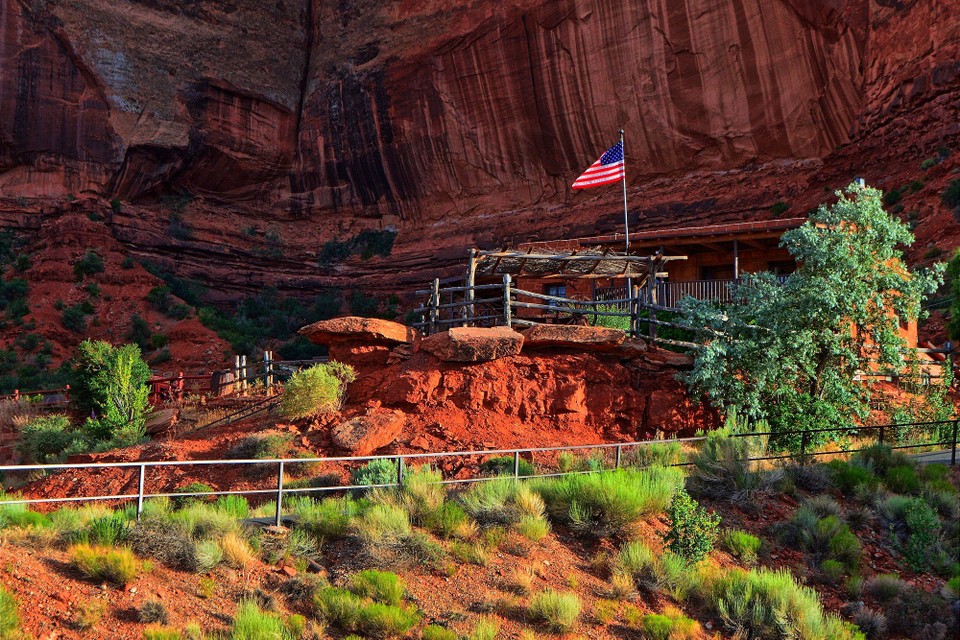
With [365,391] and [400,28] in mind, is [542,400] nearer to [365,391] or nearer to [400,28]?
[365,391]

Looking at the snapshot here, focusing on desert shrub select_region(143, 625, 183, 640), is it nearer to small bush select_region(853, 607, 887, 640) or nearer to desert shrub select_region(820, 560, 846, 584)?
small bush select_region(853, 607, 887, 640)

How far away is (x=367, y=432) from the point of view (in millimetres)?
13203

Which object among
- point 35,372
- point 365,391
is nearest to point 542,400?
point 365,391

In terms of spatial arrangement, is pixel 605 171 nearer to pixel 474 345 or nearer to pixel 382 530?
pixel 474 345

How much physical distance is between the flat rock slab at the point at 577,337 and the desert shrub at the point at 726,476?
12.1 ft

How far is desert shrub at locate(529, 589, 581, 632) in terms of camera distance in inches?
303

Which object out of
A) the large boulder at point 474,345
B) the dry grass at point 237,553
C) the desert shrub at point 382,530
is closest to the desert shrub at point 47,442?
the large boulder at point 474,345

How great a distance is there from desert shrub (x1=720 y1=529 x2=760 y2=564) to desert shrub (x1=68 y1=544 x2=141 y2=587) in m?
6.66

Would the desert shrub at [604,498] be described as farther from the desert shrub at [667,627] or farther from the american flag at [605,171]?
the american flag at [605,171]

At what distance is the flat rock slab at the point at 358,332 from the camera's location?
15.7m

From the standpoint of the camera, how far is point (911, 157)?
28.5 meters

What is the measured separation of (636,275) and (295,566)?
1250 centimetres

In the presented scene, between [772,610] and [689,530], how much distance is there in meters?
1.40

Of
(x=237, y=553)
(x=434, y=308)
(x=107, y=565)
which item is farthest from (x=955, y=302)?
(x=107, y=565)
